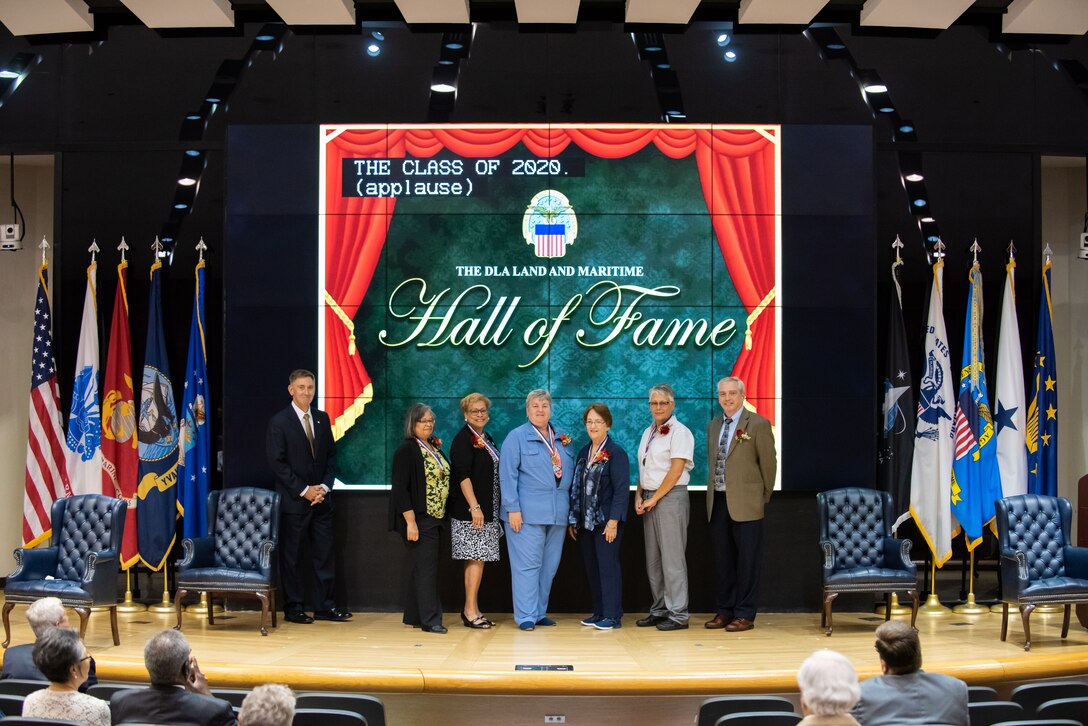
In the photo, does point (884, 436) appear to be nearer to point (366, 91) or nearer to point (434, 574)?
point (434, 574)

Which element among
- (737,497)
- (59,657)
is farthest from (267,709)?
(737,497)

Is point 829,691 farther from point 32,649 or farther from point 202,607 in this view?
point 202,607

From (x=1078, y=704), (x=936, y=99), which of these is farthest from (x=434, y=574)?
(x=936, y=99)

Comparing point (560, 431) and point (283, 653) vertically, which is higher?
point (560, 431)

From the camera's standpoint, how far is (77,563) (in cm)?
767

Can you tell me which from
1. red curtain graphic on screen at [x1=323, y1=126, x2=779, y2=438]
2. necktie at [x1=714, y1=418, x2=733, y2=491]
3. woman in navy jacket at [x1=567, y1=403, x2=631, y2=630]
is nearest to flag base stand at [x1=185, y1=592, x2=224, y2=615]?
red curtain graphic on screen at [x1=323, y1=126, x2=779, y2=438]

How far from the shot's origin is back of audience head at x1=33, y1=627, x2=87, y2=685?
13.5 feet

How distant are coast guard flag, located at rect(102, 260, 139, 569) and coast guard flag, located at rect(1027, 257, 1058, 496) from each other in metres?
6.61

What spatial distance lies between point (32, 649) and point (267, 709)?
76.0 inches

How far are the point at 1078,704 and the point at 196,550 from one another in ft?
17.9

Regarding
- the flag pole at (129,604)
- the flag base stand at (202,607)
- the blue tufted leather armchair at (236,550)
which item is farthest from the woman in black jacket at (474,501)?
the flag pole at (129,604)

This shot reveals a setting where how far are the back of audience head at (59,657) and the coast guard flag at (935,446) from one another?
6.19 m

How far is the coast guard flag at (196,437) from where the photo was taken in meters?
8.62

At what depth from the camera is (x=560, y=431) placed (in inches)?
316
